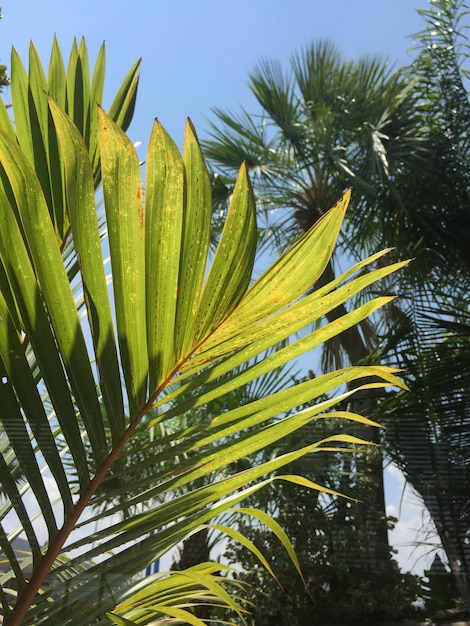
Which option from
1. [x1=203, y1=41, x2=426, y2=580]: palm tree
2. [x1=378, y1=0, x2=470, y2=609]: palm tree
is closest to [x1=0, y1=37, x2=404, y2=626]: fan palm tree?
[x1=378, y1=0, x2=470, y2=609]: palm tree

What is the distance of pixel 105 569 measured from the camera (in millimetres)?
474

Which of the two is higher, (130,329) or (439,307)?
(439,307)

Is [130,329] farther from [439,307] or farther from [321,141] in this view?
[321,141]

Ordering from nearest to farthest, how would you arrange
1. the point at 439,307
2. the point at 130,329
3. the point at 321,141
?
the point at 130,329 → the point at 439,307 → the point at 321,141

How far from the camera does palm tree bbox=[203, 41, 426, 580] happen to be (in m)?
1.79

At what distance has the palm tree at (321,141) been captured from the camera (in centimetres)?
179

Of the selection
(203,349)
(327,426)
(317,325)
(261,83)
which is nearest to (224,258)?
(203,349)

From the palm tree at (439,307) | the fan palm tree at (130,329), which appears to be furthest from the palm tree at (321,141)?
the fan palm tree at (130,329)

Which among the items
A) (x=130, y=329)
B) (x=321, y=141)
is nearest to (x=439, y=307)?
(x=321, y=141)

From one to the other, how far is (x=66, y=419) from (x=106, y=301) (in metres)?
0.09

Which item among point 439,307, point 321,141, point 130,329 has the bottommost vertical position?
point 130,329

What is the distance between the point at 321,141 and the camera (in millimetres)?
1851

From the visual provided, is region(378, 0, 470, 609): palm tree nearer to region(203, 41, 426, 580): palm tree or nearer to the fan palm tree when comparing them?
region(203, 41, 426, 580): palm tree

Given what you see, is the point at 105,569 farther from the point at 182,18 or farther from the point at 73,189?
the point at 182,18
